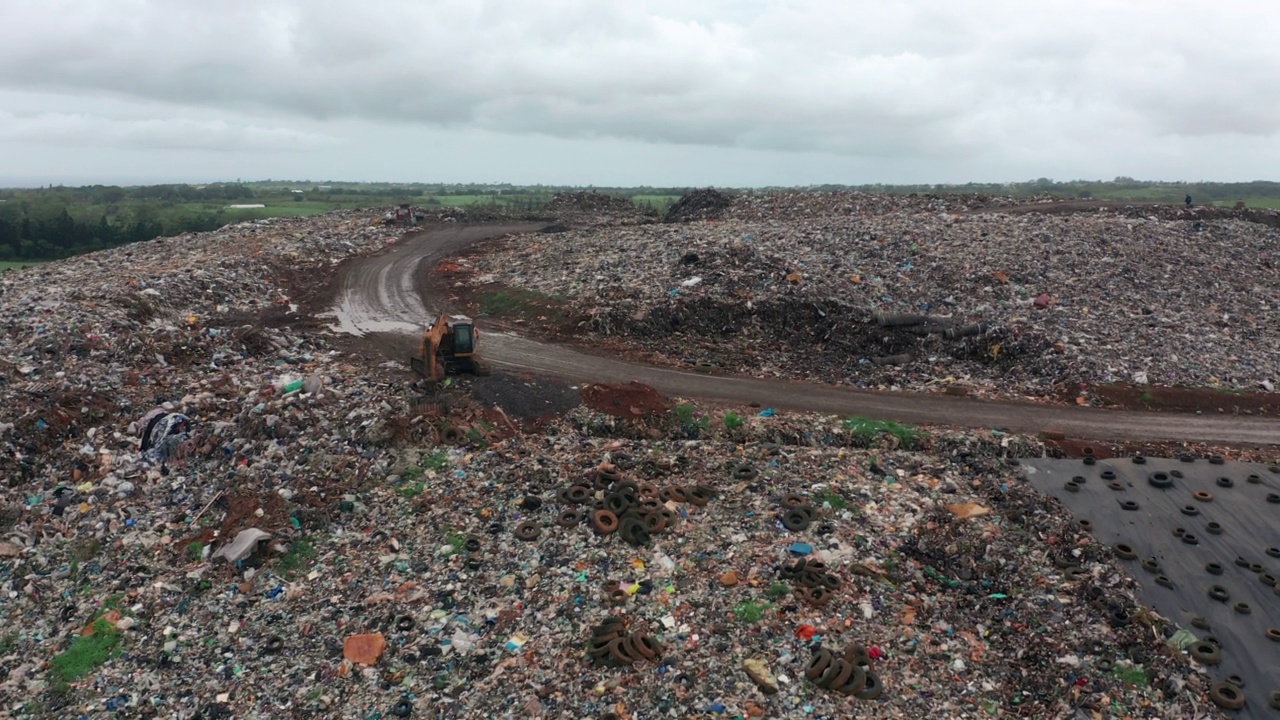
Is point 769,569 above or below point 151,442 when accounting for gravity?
below

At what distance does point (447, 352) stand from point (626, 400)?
12.0 feet

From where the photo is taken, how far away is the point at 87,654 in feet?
23.3

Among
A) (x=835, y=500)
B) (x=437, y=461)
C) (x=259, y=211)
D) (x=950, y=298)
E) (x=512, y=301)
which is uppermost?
(x=259, y=211)

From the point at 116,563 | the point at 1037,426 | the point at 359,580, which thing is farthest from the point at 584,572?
the point at 1037,426

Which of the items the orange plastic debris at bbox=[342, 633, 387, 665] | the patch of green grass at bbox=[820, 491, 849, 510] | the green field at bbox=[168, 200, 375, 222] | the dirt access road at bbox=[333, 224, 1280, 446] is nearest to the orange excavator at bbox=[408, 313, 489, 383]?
the dirt access road at bbox=[333, 224, 1280, 446]

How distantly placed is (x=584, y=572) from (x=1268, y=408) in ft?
44.5

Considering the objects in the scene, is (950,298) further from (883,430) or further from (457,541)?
(457,541)

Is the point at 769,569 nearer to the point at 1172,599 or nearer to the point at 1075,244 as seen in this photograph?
the point at 1172,599

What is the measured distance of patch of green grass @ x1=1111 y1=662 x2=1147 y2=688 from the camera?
6.54 metres

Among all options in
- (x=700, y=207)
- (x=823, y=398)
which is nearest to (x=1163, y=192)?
(x=700, y=207)

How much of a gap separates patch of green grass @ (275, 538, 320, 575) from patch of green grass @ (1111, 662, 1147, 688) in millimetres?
9305

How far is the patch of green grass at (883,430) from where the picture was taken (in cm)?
1104

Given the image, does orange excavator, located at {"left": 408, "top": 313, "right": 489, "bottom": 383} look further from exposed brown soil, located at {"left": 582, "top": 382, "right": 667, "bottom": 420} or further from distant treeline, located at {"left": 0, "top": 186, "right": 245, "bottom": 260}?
distant treeline, located at {"left": 0, "top": 186, "right": 245, "bottom": 260}

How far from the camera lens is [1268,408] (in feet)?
40.8
